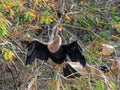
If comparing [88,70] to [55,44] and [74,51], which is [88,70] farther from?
[55,44]

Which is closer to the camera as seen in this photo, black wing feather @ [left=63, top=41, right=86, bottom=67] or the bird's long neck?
the bird's long neck

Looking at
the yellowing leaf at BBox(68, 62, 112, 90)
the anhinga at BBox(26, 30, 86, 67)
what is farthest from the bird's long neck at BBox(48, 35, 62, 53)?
the yellowing leaf at BBox(68, 62, 112, 90)

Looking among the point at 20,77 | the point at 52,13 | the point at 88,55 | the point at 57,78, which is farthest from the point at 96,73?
the point at 52,13

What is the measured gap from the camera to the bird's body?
4.63ft

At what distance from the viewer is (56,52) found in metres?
1.43

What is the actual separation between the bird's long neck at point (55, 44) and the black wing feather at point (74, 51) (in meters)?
0.06

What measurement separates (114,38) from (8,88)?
1023 millimetres

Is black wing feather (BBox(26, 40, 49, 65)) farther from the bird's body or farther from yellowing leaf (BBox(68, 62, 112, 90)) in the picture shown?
yellowing leaf (BBox(68, 62, 112, 90))

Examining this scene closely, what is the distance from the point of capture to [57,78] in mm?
1354

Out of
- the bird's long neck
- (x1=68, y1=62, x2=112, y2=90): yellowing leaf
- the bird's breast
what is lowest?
(x1=68, y1=62, x2=112, y2=90): yellowing leaf

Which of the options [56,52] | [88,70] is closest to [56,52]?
[56,52]

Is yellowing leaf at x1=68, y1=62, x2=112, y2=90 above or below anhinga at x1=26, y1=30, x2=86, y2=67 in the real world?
below

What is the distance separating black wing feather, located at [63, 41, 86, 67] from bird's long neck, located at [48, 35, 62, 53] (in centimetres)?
6

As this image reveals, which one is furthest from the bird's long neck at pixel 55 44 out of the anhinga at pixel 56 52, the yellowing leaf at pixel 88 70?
the yellowing leaf at pixel 88 70
